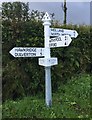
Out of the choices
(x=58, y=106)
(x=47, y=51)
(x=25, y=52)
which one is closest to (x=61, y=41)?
(x=47, y=51)

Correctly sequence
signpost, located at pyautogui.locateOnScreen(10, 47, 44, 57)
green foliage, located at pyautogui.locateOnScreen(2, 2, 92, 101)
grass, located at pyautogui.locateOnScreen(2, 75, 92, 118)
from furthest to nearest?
1. green foliage, located at pyautogui.locateOnScreen(2, 2, 92, 101)
2. signpost, located at pyautogui.locateOnScreen(10, 47, 44, 57)
3. grass, located at pyautogui.locateOnScreen(2, 75, 92, 118)

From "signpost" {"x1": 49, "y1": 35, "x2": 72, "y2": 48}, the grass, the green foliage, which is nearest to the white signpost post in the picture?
"signpost" {"x1": 49, "y1": 35, "x2": 72, "y2": 48}

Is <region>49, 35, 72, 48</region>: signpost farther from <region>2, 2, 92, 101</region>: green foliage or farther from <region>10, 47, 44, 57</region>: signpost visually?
<region>2, 2, 92, 101</region>: green foliage

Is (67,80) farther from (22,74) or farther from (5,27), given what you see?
(5,27)

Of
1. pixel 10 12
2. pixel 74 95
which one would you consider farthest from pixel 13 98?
pixel 10 12

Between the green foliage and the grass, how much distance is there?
43 cm

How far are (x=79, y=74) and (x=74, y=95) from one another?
181cm

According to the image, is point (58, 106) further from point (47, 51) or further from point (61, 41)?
point (61, 41)

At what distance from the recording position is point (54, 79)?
828 cm

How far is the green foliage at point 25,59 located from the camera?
7.62 meters

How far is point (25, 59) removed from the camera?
792 centimetres

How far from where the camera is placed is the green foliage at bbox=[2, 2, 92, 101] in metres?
7.62

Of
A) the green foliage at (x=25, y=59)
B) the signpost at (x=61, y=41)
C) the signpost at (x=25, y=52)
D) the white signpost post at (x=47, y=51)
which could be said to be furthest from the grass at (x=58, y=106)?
the signpost at (x=61, y=41)

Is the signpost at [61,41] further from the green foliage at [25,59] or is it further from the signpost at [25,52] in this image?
the green foliage at [25,59]
